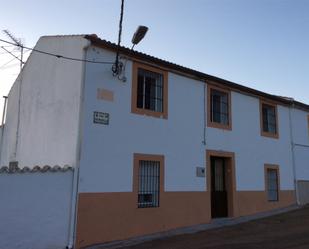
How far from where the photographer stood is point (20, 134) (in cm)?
1322

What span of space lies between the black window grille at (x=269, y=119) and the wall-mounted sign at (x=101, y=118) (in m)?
8.66

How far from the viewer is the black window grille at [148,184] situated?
11.6m

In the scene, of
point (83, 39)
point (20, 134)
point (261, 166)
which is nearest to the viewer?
point (83, 39)

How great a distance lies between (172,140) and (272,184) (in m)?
6.52

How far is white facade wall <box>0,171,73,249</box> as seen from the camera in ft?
29.7

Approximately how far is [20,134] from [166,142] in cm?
513

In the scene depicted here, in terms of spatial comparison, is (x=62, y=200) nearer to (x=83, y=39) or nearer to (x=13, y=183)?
(x=13, y=183)

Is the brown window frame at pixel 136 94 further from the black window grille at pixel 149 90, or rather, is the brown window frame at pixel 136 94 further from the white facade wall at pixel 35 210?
the white facade wall at pixel 35 210

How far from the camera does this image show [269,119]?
17344 millimetres

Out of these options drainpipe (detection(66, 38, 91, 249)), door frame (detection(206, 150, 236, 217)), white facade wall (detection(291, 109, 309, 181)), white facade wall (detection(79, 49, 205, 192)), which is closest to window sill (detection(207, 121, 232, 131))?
white facade wall (detection(79, 49, 205, 192))

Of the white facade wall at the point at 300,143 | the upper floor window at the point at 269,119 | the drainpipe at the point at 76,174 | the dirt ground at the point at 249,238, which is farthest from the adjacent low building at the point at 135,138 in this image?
the white facade wall at the point at 300,143

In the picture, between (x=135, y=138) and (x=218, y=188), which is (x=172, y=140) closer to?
(x=135, y=138)

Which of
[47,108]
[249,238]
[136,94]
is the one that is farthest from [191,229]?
[47,108]

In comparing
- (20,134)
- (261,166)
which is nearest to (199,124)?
(261,166)
